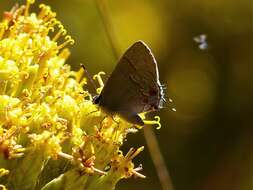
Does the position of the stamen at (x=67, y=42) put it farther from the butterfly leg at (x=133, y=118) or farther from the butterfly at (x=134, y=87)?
the butterfly leg at (x=133, y=118)

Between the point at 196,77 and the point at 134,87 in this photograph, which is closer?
the point at 134,87

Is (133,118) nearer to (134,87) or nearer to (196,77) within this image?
(134,87)

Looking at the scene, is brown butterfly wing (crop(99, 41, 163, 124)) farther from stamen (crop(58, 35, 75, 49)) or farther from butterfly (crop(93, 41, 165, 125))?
stamen (crop(58, 35, 75, 49))

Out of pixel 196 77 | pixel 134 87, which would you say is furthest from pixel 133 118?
pixel 196 77

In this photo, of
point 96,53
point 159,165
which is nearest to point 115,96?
point 159,165

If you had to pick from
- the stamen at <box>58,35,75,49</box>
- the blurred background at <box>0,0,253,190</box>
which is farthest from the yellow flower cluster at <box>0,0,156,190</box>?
the blurred background at <box>0,0,253,190</box>

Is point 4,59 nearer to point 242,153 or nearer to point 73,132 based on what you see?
point 73,132
